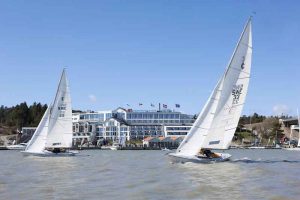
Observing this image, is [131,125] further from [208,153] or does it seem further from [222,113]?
[222,113]

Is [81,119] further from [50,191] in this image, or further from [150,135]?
[50,191]

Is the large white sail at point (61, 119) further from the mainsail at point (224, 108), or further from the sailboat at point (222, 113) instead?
the mainsail at point (224, 108)

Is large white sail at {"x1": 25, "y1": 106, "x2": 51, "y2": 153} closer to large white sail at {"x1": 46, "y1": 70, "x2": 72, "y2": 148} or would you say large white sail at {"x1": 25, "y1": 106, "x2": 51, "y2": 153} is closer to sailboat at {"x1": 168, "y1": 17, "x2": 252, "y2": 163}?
large white sail at {"x1": 46, "y1": 70, "x2": 72, "y2": 148}

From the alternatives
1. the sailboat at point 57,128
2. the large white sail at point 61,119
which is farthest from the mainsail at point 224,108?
the large white sail at point 61,119

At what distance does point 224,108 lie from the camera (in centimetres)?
4084

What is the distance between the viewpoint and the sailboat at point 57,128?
2345 inches

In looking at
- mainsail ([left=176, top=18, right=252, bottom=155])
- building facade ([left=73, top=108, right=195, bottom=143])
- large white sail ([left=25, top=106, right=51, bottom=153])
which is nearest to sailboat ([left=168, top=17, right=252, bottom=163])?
mainsail ([left=176, top=18, right=252, bottom=155])

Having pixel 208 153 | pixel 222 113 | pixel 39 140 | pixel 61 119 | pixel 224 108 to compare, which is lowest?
pixel 208 153

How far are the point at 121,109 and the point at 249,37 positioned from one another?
141 m

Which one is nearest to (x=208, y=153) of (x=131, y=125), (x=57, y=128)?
(x=57, y=128)

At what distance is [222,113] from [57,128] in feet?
86.0

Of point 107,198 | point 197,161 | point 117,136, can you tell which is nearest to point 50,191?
point 107,198

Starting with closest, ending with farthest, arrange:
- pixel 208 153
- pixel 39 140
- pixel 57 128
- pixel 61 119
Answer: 1. pixel 208 153
2. pixel 39 140
3. pixel 57 128
4. pixel 61 119

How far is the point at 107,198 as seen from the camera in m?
21.3
